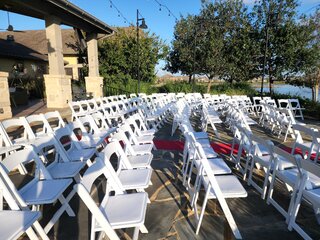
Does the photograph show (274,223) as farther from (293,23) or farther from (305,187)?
(293,23)

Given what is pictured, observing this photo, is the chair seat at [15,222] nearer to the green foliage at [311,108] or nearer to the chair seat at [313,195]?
the chair seat at [313,195]

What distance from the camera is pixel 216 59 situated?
706 inches

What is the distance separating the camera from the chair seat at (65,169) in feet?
9.35

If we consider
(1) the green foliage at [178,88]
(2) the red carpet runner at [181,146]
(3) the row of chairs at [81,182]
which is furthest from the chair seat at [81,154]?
(1) the green foliage at [178,88]

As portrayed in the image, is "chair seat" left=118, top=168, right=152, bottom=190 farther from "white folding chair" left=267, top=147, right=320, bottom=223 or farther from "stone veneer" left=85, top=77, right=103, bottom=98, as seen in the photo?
"stone veneer" left=85, top=77, right=103, bottom=98

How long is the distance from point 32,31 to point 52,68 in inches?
871

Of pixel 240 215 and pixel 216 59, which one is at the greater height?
pixel 216 59

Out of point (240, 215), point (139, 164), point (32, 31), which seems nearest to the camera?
point (240, 215)

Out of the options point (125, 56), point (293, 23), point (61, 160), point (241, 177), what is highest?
point (293, 23)

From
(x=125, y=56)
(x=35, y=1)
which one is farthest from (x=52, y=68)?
(x=125, y=56)

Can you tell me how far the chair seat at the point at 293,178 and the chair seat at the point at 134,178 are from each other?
5.22 ft

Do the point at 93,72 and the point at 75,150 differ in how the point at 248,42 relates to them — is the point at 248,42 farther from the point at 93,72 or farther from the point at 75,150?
the point at 75,150

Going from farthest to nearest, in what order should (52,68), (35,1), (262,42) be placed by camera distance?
1. (262,42)
2. (52,68)
3. (35,1)

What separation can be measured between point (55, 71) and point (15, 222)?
7872 millimetres
